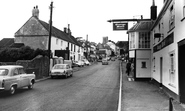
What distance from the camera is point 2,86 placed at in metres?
9.72

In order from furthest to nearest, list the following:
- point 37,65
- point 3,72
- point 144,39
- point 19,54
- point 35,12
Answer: point 35,12 → point 19,54 → point 144,39 → point 37,65 → point 3,72

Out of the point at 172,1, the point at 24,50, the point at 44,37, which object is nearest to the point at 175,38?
the point at 172,1

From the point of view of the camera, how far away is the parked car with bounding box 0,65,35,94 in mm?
9859

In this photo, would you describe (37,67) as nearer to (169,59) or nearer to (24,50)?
(24,50)

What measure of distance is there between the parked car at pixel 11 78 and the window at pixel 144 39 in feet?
42.9

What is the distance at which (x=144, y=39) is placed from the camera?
808 inches

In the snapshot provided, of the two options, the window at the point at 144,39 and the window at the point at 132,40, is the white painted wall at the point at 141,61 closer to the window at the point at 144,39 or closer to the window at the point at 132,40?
the window at the point at 144,39

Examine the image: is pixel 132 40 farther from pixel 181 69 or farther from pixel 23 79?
pixel 23 79

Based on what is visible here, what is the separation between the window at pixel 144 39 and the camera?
66.6 feet

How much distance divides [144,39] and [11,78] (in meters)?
14.8

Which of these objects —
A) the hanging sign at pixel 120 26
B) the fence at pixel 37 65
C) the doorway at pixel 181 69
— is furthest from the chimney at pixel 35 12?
the doorway at pixel 181 69

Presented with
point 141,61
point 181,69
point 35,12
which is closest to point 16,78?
point 181,69

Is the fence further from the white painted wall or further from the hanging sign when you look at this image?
the white painted wall

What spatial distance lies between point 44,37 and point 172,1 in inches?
1182
